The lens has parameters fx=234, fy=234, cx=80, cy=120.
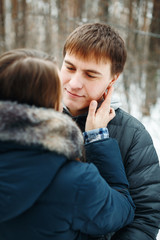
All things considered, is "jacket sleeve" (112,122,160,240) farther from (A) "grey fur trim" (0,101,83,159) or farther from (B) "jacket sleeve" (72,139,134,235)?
(A) "grey fur trim" (0,101,83,159)

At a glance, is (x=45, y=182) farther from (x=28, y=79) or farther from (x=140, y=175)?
(x=140, y=175)

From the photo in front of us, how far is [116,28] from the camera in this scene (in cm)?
597

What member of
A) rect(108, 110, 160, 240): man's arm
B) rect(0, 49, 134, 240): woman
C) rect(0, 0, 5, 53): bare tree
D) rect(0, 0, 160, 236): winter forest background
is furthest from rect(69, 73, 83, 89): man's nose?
rect(0, 0, 5, 53): bare tree

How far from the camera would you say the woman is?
90 cm

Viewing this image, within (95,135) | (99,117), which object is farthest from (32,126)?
(99,117)

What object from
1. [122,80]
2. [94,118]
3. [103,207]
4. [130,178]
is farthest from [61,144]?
[122,80]

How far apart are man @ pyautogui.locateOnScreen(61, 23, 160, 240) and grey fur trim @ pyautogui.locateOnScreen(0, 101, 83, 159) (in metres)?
0.75

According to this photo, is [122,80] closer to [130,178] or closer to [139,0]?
[139,0]

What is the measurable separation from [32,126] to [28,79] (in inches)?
7.4

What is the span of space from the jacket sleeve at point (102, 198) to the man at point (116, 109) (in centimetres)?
28

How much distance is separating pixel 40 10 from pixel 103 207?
22.2 feet

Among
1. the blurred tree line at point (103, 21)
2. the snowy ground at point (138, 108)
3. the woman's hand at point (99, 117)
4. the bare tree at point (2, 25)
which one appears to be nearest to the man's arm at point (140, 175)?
the woman's hand at point (99, 117)

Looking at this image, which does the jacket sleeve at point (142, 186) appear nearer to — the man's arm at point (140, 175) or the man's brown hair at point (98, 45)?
the man's arm at point (140, 175)

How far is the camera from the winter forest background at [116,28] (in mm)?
5988
